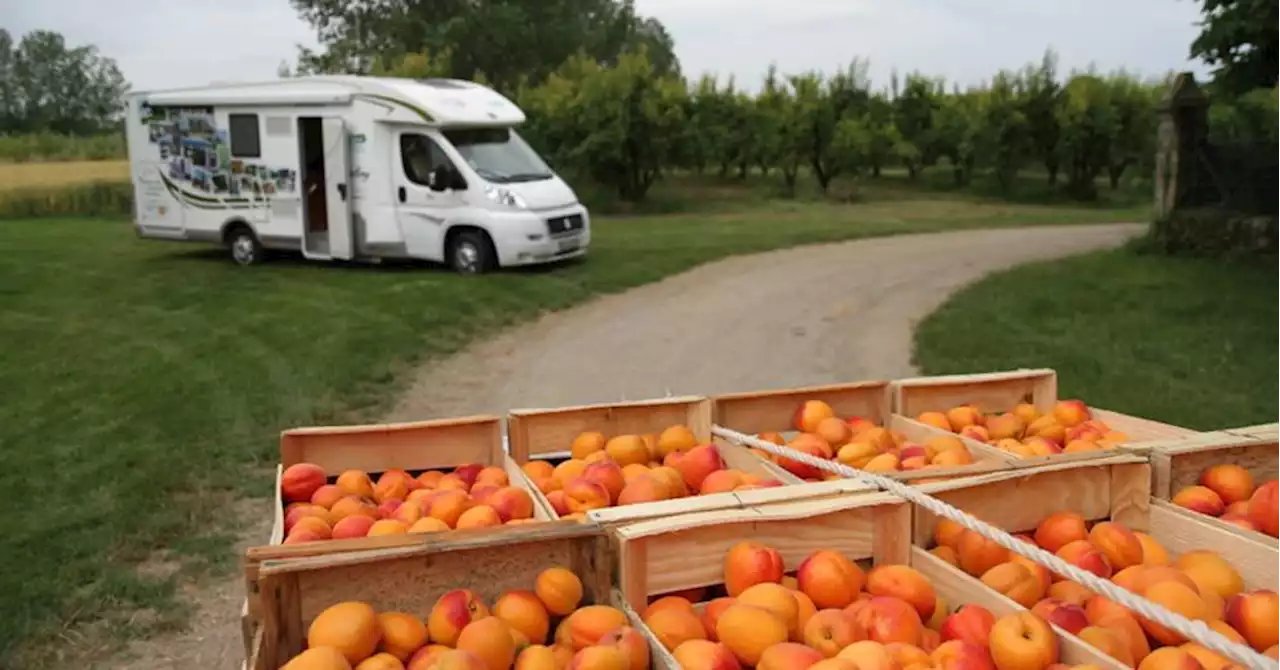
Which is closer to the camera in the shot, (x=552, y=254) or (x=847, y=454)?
(x=847, y=454)

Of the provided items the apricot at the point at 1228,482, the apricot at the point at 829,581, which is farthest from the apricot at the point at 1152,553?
the apricot at the point at 829,581

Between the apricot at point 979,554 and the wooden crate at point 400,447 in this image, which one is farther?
the wooden crate at point 400,447

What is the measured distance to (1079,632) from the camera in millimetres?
2635

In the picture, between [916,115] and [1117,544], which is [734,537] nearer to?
[1117,544]

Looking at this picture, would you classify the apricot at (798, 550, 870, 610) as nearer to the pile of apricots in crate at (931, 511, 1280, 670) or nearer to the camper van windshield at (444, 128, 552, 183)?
the pile of apricots in crate at (931, 511, 1280, 670)

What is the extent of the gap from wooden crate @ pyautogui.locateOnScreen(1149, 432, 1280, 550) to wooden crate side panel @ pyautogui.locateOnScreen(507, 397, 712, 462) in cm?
153

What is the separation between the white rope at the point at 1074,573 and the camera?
2.16m

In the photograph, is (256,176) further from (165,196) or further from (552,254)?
(552,254)

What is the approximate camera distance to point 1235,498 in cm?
347

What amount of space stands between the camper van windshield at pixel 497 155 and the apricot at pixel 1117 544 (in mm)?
13919

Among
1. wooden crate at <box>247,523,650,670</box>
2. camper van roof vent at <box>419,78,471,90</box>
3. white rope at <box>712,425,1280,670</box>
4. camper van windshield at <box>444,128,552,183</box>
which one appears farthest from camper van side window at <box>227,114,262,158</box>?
wooden crate at <box>247,523,650,670</box>

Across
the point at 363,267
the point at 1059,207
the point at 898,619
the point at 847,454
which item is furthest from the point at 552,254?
the point at 1059,207

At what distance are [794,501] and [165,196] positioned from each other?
1780 cm

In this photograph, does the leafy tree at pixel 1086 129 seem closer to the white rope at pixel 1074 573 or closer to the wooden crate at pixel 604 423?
the wooden crate at pixel 604 423
